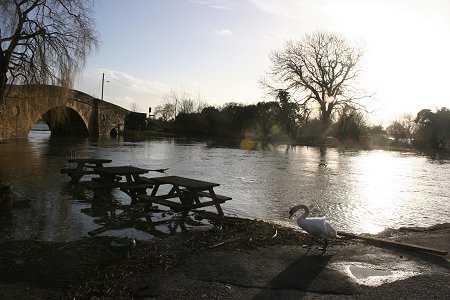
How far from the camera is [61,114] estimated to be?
24109 mm

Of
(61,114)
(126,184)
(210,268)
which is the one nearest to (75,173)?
(126,184)

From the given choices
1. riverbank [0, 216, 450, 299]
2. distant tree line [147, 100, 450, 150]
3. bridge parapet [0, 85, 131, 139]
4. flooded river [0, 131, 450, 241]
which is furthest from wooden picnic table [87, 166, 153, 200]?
distant tree line [147, 100, 450, 150]

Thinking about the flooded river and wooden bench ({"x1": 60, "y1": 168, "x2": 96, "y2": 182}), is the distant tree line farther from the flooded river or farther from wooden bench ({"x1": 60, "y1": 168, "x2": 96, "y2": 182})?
wooden bench ({"x1": 60, "y1": 168, "x2": 96, "y2": 182})

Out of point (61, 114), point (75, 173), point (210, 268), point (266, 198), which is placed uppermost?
point (61, 114)

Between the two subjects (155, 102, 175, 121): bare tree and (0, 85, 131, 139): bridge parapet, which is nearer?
(0, 85, 131, 139): bridge parapet

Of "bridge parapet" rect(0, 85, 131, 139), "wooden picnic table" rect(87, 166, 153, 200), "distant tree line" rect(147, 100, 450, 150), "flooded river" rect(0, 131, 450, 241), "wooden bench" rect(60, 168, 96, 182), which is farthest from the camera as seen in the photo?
"distant tree line" rect(147, 100, 450, 150)

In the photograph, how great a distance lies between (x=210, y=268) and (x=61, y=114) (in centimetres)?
2113

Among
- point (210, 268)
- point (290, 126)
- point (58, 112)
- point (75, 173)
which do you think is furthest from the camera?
point (290, 126)

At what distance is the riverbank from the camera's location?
451 cm

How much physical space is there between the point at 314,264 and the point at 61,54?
17.8m

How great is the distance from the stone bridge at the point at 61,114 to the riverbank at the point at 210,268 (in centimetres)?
1684

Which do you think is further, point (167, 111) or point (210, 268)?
point (167, 111)

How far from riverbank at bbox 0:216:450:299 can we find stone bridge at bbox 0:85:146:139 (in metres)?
16.8

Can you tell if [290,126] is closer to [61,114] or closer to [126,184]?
[61,114]
